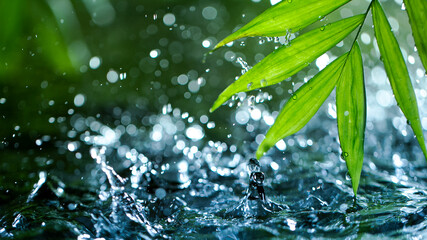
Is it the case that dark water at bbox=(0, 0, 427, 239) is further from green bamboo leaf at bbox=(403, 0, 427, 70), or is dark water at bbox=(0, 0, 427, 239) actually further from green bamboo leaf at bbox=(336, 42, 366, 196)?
green bamboo leaf at bbox=(403, 0, 427, 70)

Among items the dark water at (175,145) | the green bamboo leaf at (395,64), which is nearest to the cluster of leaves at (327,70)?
the green bamboo leaf at (395,64)

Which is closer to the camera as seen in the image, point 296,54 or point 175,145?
point 296,54

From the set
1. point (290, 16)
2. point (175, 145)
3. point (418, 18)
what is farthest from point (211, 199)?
point (175, 145)

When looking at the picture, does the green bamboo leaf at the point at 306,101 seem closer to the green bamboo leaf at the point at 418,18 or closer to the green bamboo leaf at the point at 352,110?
the green bamboo leaf at the point at 352,110

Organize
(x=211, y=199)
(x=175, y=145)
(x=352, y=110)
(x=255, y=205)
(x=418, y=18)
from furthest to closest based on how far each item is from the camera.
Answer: (x=175, y=145) < (x=211, y=199) < (x=255, y=205) < (x=352, y=110) < (x=418, y=18)

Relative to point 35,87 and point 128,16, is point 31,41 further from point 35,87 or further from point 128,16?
point 128,16

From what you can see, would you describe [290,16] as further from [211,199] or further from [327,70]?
[211,199]

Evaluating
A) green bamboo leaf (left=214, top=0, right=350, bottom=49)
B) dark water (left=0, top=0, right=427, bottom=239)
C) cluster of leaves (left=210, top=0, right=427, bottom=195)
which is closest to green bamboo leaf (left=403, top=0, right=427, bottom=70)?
cluster of leaves (left=210, top=0, right=427, bottom=195)

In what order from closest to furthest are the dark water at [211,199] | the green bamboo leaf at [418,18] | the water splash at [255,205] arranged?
the green bamboo leaf at [418,18], the dark water at [211,199], the water splash at [255,205]
